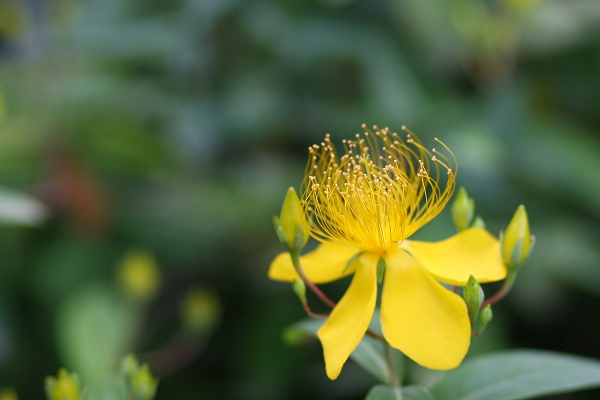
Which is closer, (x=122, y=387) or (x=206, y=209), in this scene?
(x=122, y=387)

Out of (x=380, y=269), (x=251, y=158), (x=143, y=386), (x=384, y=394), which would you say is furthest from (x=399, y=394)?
(x=251, y=158)

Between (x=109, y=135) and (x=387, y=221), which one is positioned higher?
(x=387, y=221)

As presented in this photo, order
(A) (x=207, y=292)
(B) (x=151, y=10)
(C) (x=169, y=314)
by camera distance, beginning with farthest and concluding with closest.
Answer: (B) (x=151, y=10)
(C) (x=169, y=314)
(A) (x=207, y=292)

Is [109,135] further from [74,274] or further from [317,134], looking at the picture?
[317,134]

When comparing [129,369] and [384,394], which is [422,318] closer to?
[384,394]

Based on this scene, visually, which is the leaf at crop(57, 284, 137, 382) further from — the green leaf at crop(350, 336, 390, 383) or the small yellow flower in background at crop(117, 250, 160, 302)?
the green leaf at crop(350, 336, 390, 383)

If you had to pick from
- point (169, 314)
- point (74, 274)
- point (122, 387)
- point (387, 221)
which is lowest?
point (169, 314)

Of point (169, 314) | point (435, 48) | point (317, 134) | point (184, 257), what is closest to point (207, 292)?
point (184, 257)
